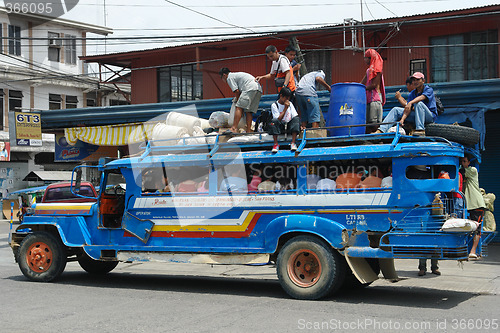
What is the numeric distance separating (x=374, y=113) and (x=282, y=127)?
183cm

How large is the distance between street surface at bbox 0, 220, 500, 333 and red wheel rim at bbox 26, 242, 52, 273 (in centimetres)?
36

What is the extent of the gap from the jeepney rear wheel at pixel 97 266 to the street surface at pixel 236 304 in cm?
23

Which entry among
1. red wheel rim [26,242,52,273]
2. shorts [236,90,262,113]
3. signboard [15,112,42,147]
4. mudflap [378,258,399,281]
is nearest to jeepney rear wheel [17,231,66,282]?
red wheel rim [26,242,52,273]

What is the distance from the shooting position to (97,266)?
1231 centimetres

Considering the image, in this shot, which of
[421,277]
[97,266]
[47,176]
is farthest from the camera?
[47,176]

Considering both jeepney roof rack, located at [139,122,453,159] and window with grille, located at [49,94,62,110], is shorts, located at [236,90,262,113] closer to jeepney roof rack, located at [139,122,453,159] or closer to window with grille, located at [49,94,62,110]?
jeepney roof rack, located at [139,122,453,159]

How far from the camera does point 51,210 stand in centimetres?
1122

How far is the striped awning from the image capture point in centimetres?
1823

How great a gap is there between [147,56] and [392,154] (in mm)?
17784

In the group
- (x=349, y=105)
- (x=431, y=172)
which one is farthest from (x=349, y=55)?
(x=431, y=172)

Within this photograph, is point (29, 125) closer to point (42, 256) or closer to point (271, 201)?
point (42, 256)

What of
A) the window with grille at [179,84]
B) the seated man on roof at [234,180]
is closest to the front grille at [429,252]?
the seated man on roof at [234,180]

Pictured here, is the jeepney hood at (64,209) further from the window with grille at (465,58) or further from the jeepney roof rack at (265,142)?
the window with grille at (465,58)

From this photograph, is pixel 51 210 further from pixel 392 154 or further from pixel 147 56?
pixel 147 56
